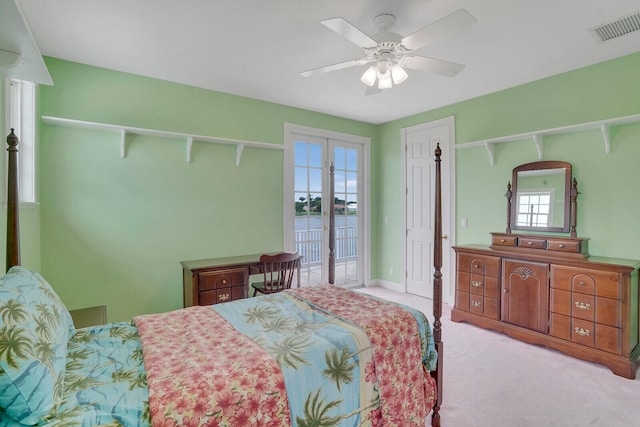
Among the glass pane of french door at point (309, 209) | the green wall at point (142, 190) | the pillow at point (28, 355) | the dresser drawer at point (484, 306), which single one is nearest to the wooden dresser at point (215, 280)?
the green wall at point (142, 190)

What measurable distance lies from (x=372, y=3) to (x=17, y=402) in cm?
248

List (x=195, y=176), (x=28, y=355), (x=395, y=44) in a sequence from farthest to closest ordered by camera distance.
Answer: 1. (x=195, y=176)
2. (x=395, y=44)
3. (x=28, y=355)

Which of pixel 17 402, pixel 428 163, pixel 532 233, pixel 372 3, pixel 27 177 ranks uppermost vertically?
pixel 372 3

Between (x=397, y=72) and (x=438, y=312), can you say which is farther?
(x=397, y=72)

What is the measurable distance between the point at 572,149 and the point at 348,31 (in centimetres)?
271

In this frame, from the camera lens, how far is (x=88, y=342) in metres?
1.52

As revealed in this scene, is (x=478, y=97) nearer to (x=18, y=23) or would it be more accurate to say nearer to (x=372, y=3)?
(x=372, y=3)

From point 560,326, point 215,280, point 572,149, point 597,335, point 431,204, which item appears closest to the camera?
point 597,335

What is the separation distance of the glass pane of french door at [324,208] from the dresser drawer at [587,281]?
2.62m

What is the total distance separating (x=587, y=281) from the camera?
2682 mm

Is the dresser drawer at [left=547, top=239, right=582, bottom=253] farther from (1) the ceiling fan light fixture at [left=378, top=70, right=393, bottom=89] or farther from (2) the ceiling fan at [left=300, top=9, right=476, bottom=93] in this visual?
(1) the ceiling fan light fixture at [left=378, top=70, right=393, bottom=89]

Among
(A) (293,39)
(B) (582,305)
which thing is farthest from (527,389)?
(A) (293,39)

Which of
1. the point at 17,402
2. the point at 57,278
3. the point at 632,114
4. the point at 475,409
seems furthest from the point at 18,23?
the point at 632,114

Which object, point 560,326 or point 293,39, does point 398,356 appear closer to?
point 560,326
